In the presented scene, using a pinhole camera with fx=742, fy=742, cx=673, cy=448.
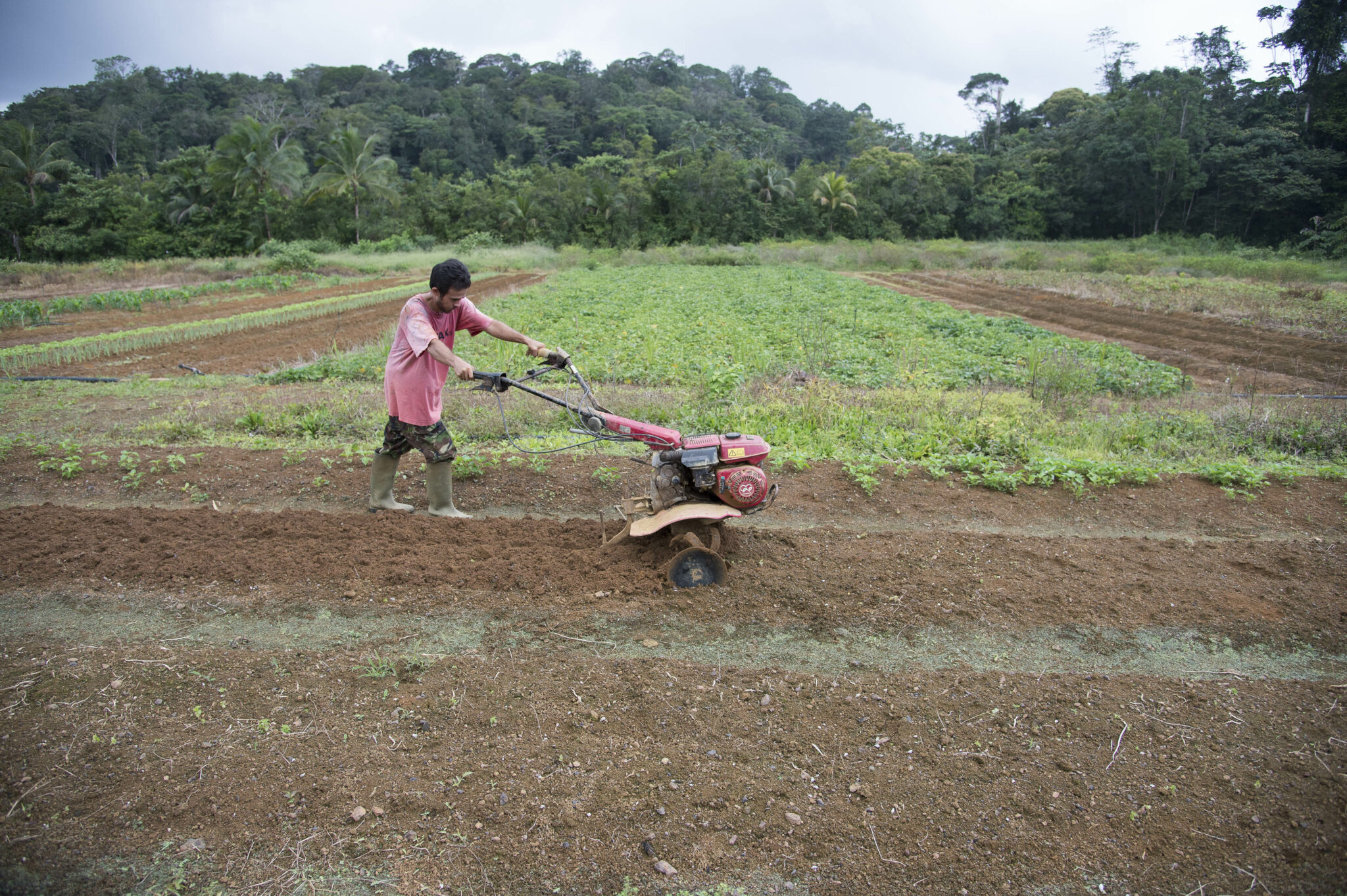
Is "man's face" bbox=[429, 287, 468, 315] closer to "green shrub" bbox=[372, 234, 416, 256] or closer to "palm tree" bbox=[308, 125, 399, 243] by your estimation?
"green shrub" bbox=[372, 234, 416, 256]

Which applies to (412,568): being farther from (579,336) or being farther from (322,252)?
(322,252)

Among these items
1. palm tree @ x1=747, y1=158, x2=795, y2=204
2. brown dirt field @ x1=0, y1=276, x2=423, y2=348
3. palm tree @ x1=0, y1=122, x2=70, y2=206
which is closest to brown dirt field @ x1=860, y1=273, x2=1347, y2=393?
brown dirt field @ x1=0, y1=276, x2=423, y2=348

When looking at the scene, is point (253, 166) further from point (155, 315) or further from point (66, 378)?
point (66, 378)

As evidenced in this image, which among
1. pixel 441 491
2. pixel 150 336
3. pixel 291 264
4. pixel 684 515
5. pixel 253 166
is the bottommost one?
pixel 441 491

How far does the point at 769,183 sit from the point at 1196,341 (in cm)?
3920

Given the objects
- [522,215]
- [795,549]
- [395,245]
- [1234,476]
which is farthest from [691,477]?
[522,215]

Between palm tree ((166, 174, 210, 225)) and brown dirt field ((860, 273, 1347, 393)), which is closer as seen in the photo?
brown dirt field ((860, 273, 1347, 393))

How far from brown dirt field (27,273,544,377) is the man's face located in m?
8.55

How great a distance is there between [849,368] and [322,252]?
3866 cm

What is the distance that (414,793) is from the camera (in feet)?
10.3

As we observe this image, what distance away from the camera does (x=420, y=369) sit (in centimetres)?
527

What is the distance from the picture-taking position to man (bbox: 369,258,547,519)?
5.04 m

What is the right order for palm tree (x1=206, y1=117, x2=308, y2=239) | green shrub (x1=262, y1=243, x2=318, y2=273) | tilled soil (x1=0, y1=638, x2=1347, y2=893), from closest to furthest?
tilled soil (x1=0, y1=638, x2=1347, y2=893), green shrub (x1=262, y1=243, x2=318, y2=273), palm tree (x1=206, y1=117, x2=308, y2=239)

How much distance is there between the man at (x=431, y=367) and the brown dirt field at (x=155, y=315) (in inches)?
594
